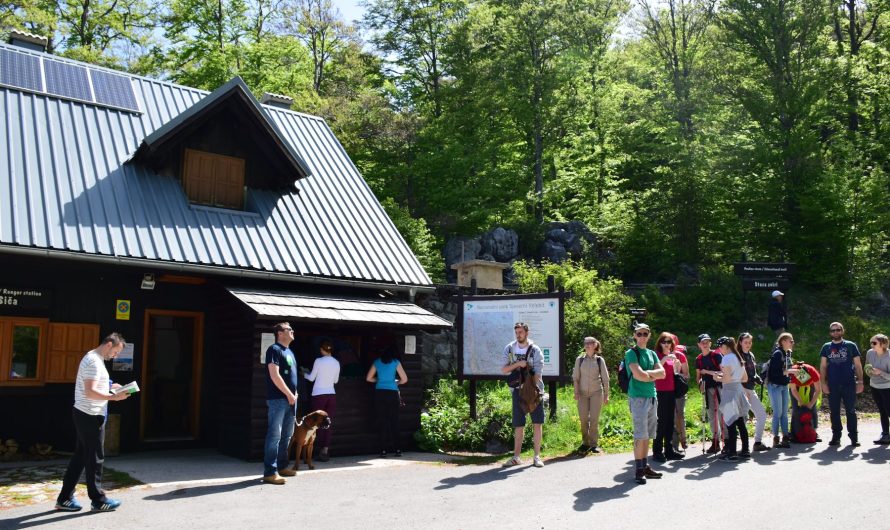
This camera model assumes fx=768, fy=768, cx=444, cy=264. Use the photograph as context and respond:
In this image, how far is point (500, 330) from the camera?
44.9ft

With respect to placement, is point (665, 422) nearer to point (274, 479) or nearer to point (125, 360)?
point (274, 479)

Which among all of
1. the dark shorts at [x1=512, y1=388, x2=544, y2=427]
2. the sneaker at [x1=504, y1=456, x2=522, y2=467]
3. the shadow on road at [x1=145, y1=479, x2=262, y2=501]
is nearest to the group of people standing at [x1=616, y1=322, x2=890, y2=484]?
the dark shorts at [x1=512, y1=388, x2=544, y2=427]

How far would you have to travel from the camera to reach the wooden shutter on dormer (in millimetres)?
11445

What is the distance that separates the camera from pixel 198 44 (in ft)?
105

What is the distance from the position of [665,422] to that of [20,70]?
1215 centimetres

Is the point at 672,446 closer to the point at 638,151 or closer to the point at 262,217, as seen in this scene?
the point at 262,217

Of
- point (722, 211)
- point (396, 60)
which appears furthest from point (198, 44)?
point (722, 211)

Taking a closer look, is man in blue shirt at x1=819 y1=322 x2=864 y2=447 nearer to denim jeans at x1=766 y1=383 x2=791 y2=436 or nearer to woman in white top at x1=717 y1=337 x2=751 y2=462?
denim jeans at x1=766 y1=383 x2=791 y2=436

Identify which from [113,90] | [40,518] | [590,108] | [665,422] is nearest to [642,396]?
[665,422]

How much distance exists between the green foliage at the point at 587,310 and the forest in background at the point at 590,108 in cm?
711

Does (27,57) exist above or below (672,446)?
above

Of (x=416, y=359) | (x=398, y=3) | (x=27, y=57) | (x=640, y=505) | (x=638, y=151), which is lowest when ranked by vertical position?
(x=640, y=505)

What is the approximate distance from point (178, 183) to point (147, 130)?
1400 mm

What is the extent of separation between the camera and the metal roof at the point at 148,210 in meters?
11.1
